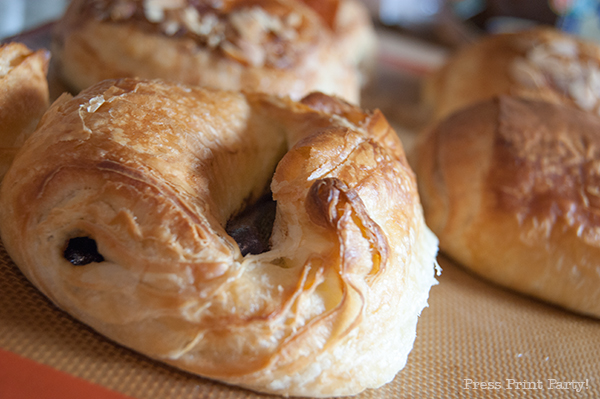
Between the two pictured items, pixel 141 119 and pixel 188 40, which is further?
pixel 188 40

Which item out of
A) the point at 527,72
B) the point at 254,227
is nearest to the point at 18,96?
the point at 254,227

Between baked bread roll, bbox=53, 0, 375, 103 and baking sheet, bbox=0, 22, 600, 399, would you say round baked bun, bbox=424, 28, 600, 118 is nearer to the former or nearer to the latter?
baked bread roll, bbox=53, 0, 375, 103

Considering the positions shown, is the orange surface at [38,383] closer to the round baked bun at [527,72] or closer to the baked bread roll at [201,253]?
the baked bread roll at [201,253]

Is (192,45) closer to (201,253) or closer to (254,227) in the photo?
(254,227)

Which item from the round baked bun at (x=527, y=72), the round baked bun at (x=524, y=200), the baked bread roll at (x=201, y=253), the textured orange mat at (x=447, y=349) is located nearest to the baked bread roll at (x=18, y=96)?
the baked bread roll at (x=201, y=253)

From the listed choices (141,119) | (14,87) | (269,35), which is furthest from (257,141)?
(269,35)

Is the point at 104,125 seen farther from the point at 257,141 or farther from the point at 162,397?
the point at 162,397

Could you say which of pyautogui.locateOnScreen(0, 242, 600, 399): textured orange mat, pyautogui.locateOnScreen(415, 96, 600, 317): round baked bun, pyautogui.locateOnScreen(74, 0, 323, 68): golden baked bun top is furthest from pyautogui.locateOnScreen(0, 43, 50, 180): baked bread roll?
pyautogui.locateOnScreen(415, 96, 600, 317): round baked bun
